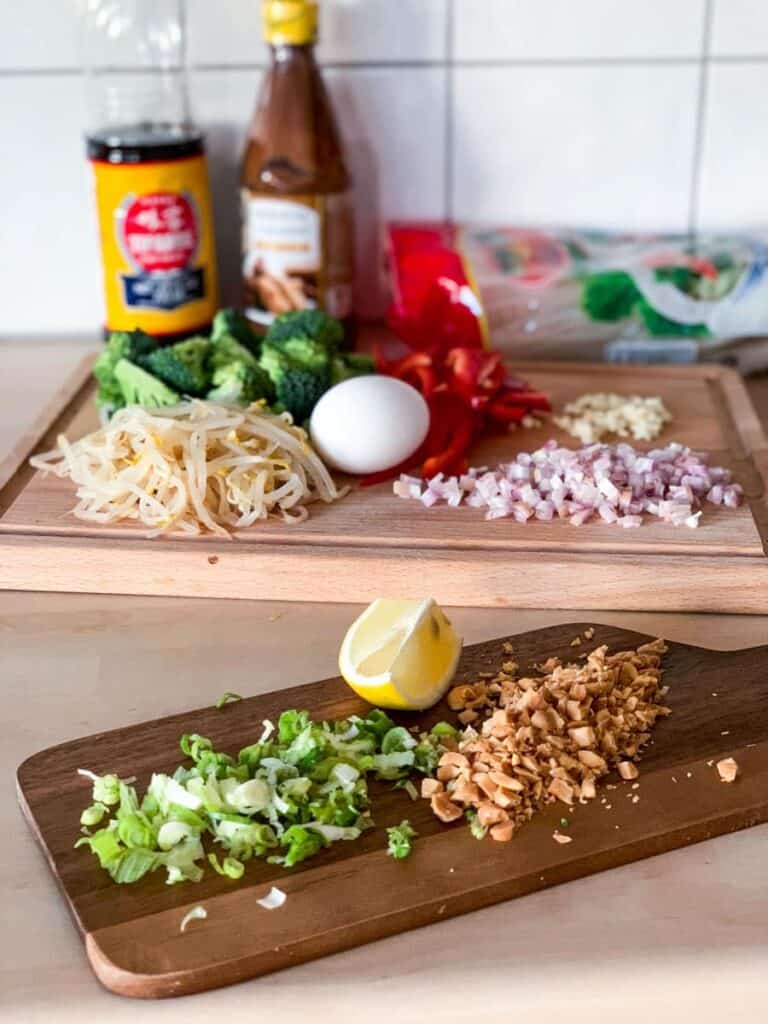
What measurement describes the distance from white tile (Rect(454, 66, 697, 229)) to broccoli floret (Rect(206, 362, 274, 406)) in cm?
53

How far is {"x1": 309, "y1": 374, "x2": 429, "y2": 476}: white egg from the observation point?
4.10ft

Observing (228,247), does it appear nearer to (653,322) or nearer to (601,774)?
(653,322)

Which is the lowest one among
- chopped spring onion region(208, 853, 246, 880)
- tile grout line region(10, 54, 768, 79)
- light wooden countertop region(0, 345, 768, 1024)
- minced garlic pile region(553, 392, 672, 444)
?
light wooden countertop region(0, 345, 768, 1024)

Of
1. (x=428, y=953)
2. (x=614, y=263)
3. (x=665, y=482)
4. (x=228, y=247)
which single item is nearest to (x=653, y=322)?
(x=614, y=263)

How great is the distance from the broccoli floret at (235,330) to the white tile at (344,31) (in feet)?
1.42

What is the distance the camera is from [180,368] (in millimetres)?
1336

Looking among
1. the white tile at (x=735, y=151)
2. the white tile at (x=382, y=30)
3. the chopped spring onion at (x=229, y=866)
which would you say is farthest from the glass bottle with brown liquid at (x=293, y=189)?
the chopped spring onion at (x=229, y=866)

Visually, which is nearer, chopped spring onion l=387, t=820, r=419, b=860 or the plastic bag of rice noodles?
chopped spring onion l=387, t=820, r=419, b=860

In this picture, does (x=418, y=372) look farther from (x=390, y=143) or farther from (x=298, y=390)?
(x=390, y=143)

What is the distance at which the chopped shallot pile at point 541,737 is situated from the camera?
0.82 metres

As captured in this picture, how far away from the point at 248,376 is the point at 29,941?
28.4 inches

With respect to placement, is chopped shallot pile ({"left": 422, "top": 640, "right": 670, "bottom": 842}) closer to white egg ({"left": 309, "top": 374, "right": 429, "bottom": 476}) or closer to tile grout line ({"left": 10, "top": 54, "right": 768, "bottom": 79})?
white egg ({"left": 309, "top": 374, "right": 429, "bottom": 476})

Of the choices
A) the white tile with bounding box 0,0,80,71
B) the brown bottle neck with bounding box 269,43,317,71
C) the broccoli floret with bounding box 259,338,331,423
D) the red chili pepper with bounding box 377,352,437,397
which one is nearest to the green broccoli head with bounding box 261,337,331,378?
the broccoli floret with bounding box 259,338,331,423

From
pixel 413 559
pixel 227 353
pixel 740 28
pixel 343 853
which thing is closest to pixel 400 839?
pixel 343 853
